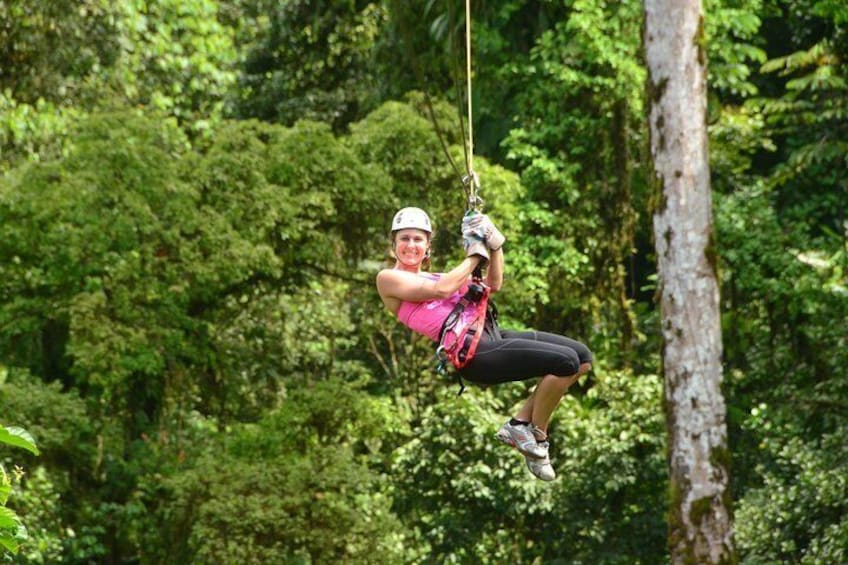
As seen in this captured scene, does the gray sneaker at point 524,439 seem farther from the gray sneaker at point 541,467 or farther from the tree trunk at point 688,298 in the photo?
the tree trunk at point 688,298

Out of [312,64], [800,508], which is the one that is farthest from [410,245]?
[312,64]

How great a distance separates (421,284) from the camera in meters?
5.87

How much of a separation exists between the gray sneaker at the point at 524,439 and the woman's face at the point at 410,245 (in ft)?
2.66

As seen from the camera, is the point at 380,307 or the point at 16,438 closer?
the point at 16,438

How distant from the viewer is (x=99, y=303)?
13055 mm

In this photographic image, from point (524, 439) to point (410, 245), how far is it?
0.96m

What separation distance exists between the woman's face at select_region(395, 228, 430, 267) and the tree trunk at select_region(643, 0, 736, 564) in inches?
114

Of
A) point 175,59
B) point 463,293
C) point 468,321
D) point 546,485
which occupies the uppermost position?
point 175,59

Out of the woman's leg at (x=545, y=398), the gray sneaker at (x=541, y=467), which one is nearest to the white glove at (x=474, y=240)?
the woman's leg at (x=545, y=398)

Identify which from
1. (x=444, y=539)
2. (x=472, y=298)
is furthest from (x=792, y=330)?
(x=472, y=298)

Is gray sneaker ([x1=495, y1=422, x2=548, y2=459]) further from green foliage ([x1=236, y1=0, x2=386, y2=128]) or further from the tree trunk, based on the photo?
green foliage ([x1=236, y1=0, x2=386, y2=128])

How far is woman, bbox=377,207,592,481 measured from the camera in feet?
19.2

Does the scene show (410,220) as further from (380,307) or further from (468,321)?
(380,307)

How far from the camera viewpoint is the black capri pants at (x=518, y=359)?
19.3 ft
